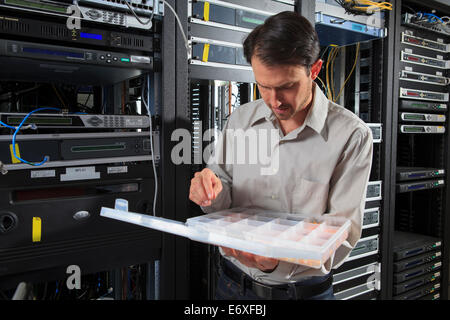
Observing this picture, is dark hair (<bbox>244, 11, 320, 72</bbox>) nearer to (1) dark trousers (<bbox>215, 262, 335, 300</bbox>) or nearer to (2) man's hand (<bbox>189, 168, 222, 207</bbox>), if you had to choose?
(2) man's hand (<bbox>189, 168, 222, 207</bbox>)

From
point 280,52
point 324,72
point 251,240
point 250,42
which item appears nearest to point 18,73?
point 250,42

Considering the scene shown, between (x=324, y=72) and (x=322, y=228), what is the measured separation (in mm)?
1554

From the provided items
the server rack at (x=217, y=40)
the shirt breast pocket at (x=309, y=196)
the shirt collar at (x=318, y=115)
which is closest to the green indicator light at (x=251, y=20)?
the server rack at (x=217, y=40)

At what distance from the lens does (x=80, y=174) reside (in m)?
1.19

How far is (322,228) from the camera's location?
89 centimetres

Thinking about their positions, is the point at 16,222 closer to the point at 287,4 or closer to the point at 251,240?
the point at 251,240

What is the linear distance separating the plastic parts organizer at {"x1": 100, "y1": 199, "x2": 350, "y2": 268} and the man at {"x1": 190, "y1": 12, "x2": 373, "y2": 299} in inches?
3.7

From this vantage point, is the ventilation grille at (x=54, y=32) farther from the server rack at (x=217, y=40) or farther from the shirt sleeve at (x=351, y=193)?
the shirt sleeve at (x=351, y=193)

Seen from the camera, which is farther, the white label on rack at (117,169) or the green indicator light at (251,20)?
the green indicator light at (251,20)

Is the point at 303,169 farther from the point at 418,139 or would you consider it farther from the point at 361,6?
the point at 418,139

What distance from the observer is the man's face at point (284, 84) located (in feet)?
3.27

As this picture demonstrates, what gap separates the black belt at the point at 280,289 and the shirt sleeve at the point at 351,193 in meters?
0.04

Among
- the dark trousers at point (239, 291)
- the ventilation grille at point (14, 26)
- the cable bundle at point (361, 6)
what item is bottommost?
the dark trousers at point (239, 291)

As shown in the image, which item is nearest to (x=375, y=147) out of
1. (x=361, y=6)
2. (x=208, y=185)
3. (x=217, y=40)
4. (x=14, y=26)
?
(x=361, y=6)
